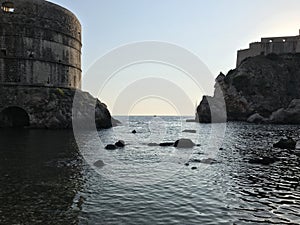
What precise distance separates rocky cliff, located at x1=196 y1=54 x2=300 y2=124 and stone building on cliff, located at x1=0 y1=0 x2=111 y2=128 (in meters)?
52.4

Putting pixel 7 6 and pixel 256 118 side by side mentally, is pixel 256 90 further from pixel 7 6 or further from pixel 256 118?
pixel 7 6

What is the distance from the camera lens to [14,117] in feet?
139

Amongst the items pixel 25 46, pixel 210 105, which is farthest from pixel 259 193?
pixel 210 105

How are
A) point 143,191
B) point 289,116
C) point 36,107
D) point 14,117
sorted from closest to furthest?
1. point 143,191
2. point 36,107
3. point 14,117
4. point 289,116

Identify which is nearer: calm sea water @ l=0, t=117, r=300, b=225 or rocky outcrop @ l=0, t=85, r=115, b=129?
calm sea water @ l=0, t=117, r=300, b=225

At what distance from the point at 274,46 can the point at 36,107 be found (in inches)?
3251

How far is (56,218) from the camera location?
28.0 ft

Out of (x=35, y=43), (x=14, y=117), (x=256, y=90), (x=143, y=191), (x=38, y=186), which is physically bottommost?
(x=143, y=191)

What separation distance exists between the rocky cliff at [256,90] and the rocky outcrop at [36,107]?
172 feet

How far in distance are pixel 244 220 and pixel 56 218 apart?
6.28 meters

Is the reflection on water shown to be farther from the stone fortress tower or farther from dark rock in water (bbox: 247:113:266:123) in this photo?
the stone fortress tower

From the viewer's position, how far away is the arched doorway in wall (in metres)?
40.5

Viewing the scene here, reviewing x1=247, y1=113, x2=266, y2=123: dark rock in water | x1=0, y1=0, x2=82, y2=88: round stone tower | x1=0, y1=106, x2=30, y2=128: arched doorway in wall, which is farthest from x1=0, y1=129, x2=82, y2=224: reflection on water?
x1=247, y1=113, x2=266, y2=123: dark rock in water

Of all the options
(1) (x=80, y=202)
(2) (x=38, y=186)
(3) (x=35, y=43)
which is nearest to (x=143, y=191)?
(1) (x=80, y=202)
